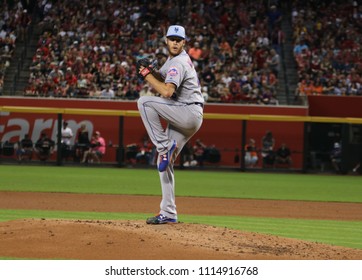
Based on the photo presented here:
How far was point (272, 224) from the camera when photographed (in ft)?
39.7

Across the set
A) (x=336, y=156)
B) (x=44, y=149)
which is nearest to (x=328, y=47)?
(x=336, y=156)

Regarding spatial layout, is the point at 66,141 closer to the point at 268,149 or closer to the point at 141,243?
the point at 268,149

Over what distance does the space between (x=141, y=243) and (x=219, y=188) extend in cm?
1147

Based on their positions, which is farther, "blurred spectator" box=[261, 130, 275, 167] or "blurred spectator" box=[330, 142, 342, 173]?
"blurred spectator" box=[261, 130, 275, 167]

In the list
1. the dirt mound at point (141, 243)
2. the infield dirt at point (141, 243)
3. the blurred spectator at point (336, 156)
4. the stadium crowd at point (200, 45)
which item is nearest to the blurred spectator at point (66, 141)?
the stadium crowd at point (200, 45)

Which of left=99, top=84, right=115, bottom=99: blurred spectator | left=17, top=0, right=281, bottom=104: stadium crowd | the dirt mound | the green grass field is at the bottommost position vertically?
the green grass field

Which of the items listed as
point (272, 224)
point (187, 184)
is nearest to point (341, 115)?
point (187, 184)

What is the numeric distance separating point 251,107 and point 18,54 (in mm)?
8442

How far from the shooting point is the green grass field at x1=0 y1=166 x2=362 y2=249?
1162cm

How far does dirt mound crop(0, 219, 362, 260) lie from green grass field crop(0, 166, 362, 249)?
72.9 inches

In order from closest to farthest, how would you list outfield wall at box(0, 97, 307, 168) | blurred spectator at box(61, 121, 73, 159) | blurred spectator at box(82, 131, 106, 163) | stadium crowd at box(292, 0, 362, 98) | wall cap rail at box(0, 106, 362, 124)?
wall cap rail at box(0, 106, 362, 124) → blurred spectator at box(61, 121, 73, 159) → blurred spectator at box(82, 131, 106, 163) → outfield wall at box(0, 97, 307, 168) → stadium crowd at box(292, 0, 362, 98)

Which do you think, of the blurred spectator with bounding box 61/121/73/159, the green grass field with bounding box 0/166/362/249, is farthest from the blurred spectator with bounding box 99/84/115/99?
→ the green grass field with bounding box 0/166/362/249

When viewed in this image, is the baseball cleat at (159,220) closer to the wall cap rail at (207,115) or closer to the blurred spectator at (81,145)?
the wall cap rail at (207,115)

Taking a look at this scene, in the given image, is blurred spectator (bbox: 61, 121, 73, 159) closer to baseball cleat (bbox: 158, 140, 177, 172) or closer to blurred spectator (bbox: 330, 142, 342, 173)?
blurred spectator (bbox: 330, 142, 342, 173)
